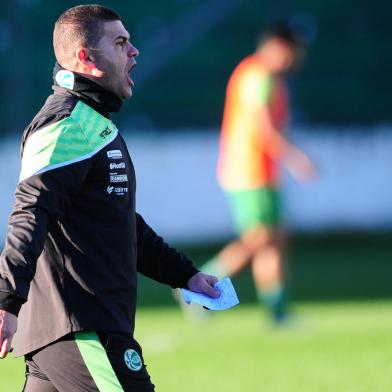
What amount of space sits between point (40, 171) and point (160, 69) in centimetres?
1339

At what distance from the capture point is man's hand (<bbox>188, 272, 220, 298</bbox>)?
16.8ft

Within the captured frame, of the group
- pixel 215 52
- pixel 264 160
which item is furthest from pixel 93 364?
pixel 215 52

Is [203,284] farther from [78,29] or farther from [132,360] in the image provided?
[78,29]

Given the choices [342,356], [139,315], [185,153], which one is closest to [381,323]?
[342,356]

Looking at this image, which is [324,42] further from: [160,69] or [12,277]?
[12,277]

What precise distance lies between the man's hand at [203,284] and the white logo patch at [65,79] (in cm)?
98

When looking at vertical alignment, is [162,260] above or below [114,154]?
below

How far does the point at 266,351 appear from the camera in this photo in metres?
9.19

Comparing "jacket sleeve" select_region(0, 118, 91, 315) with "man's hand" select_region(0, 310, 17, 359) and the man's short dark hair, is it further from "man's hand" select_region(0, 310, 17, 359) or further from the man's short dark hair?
the man's short dark hair

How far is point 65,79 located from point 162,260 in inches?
35.8

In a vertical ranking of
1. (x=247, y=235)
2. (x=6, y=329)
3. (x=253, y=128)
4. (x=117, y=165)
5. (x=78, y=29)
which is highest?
(x=78, y=29)

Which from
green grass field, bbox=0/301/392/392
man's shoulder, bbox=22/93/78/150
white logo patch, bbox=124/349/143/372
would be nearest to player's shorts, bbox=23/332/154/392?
white logo patch, bbox=124/349/143/372

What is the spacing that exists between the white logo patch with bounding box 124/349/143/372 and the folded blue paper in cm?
45

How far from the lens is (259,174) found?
36.1ft
